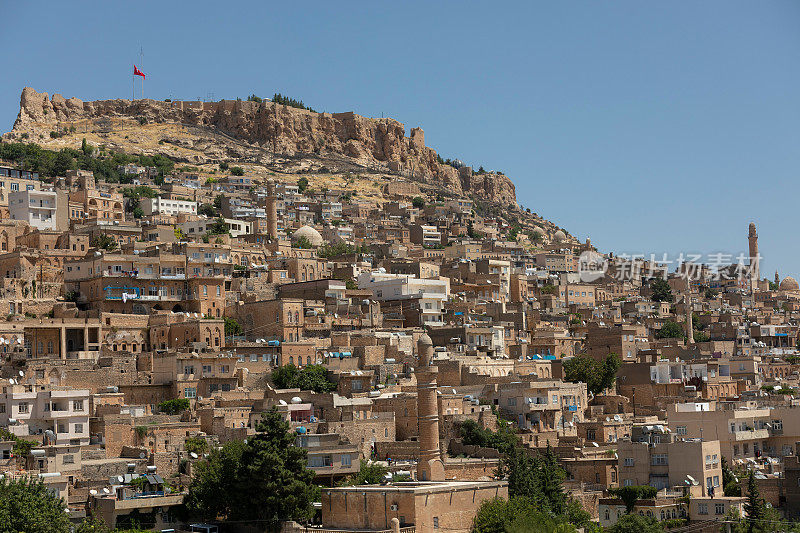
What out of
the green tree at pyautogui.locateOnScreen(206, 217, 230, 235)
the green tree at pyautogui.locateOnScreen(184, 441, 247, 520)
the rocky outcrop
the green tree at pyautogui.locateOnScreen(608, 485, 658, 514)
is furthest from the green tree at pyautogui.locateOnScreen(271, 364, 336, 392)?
the rocky outcrop

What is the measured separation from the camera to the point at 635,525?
33719 millimetres

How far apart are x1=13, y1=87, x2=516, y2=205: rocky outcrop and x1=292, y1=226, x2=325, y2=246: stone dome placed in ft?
110

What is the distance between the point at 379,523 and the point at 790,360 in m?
43.7

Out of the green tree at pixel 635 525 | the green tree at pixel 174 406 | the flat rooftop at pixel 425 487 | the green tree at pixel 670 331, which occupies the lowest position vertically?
the green tree at pixel 635 525

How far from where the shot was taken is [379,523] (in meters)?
30.9

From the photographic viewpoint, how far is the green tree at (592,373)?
52.7 metres

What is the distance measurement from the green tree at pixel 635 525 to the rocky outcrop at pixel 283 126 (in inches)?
3017

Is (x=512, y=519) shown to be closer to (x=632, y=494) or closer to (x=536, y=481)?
(x=536, y=481)

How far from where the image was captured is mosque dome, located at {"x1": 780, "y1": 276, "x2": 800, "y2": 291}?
10978cm

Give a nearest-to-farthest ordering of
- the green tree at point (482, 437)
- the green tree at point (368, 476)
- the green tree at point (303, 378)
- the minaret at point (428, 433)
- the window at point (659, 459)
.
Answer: the minaret at point (428, 433) < the green tree at point (368, 476) < the window at point (659, 459) < the green tree at point (482, 437) < the green tree at point (303, 378)

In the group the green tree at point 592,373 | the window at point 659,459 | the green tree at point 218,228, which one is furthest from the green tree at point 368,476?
the green tree at point 218,228

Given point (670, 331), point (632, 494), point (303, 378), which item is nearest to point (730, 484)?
point (632, 494)

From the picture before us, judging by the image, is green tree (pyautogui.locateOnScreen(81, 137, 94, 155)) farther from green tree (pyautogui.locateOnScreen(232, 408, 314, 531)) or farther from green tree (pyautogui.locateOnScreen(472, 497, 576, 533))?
green tree (pyautogui.locateOnScreen(472, 497, 576, 533))

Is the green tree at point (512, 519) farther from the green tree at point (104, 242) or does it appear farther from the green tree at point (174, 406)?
the green tree at point (104, 242)
